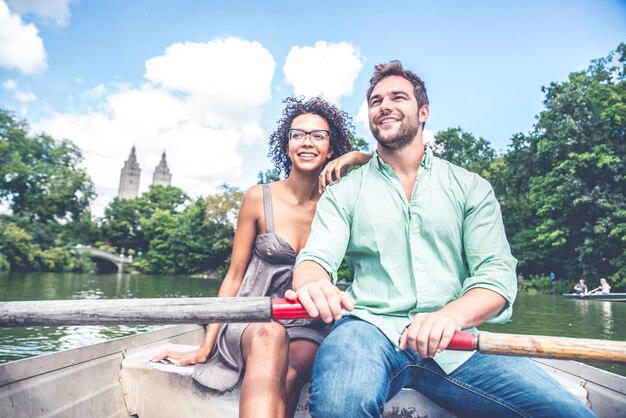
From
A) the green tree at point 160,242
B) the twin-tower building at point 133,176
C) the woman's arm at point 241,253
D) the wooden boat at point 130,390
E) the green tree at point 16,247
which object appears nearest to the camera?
the wooden boat at point 130,390

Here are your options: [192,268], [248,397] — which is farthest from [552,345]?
[192,268]

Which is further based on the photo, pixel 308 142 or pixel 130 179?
pixel 130 179

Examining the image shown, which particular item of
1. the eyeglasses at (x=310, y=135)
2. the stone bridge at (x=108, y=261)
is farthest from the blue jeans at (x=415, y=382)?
the stone bridge at (x=108, y=261)

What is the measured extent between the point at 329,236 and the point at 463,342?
27.2 inches

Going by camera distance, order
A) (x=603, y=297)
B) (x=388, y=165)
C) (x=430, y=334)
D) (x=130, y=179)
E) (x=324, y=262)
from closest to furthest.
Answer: (x=430, y=334), (x=324, y=262), (x=388, y=165), (x=603, y=297), (x=130, y=179)

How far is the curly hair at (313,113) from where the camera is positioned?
2.89 meters

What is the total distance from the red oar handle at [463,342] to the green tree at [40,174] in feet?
131

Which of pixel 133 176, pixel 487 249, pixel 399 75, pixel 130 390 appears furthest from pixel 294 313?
pixel 133 176

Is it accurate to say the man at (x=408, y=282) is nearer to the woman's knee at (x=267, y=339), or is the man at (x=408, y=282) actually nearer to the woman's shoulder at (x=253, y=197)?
the woman's knee at (x=267, y=339)

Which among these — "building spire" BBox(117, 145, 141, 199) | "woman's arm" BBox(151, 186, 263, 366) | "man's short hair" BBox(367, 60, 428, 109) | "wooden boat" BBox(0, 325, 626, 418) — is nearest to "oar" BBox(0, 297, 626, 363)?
"wooden boat" BBox(0, 325, 626, 418)

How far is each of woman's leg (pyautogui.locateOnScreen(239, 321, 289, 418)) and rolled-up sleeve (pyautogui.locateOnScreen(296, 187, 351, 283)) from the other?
0.33m

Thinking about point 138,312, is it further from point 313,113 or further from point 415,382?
point 313,113

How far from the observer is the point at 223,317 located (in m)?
1.49

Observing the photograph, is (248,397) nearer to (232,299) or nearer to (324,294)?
(232,299)
